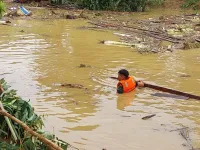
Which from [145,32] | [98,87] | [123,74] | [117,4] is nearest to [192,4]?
[117,4]

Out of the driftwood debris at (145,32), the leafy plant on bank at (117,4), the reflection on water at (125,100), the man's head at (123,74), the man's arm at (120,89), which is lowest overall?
the reflection on water at (125,100)

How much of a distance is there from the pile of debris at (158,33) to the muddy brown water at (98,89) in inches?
22.6

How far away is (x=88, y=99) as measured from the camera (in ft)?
24.3

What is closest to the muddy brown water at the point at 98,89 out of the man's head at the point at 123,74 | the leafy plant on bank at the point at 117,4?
the man's head at the point at 123,74

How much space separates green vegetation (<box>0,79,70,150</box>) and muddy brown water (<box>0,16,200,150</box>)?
51.8 inches

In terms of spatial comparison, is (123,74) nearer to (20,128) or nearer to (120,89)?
(120,89)

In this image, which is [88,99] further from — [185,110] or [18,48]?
[18,48]

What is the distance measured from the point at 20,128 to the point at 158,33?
11615mm

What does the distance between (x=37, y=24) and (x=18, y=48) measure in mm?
5264

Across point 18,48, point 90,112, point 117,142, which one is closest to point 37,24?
point 18,48

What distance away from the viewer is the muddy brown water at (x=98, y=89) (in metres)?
5.72

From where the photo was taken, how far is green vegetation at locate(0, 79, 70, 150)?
3.78 m

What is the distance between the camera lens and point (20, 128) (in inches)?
157

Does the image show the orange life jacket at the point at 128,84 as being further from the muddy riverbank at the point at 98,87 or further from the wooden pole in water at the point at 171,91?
the wooden pole in water at the point at 171,91
